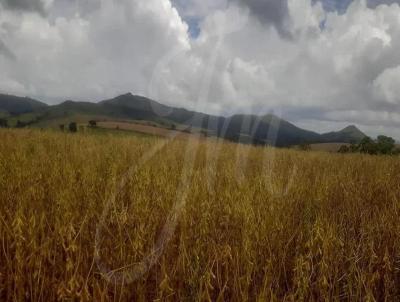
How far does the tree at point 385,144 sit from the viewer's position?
53.7ft

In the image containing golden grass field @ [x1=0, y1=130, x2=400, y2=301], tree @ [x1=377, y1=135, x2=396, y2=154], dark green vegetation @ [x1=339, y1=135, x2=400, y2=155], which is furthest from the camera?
dark green vegetation @ [x1=339, y1=135, x2=400, y2=155]

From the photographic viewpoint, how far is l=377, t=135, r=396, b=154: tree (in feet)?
53.7

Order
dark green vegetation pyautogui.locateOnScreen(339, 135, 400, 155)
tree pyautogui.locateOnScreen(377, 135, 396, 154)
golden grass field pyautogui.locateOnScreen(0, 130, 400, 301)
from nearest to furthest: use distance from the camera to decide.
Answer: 1. golden grass field pyautogui.locateOnScreen(0, 130, 400, 301)
2. tree pyautogui.locateOnScreen(377, 135, 396, 154)
3. dark green vegetation pyautogui.locateOnScreen(339, 135, 400, 155)

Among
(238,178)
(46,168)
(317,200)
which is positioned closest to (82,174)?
(46,168)

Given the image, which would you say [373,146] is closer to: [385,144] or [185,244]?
[385,144]

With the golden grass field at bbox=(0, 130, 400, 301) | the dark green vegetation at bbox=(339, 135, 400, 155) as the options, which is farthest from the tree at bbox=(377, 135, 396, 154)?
the golden grass field at bbox=(0, 130, 400, 301)

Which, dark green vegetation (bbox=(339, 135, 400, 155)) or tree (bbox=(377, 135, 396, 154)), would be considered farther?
dark green vegetation (bbox=(339, 135, 400, 155))

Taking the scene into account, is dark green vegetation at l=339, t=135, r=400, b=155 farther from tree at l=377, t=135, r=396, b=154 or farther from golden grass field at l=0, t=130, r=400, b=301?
golden grass field at l=0, t=130, r=400, b=301

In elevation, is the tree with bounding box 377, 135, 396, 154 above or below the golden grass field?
above

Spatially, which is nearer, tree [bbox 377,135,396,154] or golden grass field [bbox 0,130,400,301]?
golden grass field [bbox 0,130,400,301]

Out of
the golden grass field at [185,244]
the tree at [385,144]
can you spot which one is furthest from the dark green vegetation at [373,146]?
the golden grass field at [185,244]

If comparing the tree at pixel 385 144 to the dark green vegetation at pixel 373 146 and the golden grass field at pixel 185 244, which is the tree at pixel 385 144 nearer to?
the dark green vegetation at pixel 373 146

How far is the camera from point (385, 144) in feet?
55.8

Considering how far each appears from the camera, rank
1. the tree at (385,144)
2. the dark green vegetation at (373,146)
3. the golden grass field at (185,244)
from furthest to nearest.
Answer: the dark green vegetation at (373,146), the tree at (385,144), the golden grass field at (185,244)
